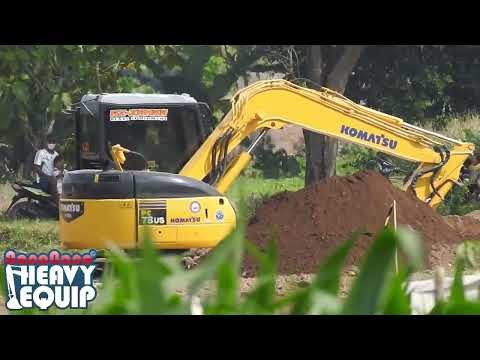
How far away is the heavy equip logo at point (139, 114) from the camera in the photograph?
551 inches

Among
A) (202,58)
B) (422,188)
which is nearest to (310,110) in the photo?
(422,188)

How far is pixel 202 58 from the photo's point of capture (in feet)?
100

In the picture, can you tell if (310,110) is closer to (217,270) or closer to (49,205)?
(49,205)

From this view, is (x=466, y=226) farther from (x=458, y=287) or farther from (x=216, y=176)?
(x=458, y=287)

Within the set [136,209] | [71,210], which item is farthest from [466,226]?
[71,210]

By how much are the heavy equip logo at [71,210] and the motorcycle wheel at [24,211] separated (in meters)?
6.85

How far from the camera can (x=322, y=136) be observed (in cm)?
2159

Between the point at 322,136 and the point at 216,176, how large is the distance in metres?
8.04

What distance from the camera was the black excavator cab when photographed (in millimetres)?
14016

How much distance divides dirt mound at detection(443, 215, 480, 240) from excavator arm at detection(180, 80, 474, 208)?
512mm

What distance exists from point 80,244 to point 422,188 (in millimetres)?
5134

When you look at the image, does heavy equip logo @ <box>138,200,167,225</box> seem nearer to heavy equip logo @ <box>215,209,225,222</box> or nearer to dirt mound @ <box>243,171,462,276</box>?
heavy equip logo @ <box>215,209,225,222</box>

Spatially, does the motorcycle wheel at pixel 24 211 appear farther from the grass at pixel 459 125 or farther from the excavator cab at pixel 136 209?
the grass at pixel 459 125

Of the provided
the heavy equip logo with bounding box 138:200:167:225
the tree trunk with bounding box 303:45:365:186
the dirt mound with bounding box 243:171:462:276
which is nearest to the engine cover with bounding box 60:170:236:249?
the heavy equip logo with bounding box 138:200:167:225
